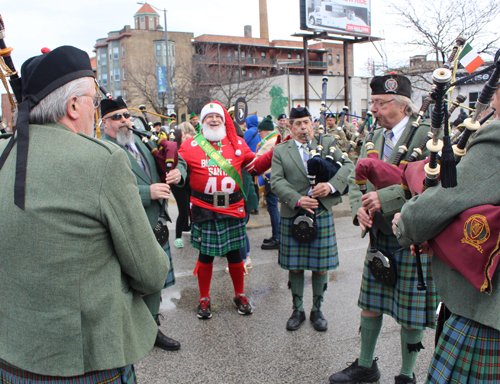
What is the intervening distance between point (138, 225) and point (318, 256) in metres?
2.41

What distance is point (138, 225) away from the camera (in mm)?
1432

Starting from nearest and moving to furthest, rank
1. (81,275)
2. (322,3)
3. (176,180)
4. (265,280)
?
(81,275) < (176,180) < (265,280) < (322,3)

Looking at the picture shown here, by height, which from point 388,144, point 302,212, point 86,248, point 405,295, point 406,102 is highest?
point 406,102

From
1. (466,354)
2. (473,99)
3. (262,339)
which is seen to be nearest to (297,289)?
(262,339)

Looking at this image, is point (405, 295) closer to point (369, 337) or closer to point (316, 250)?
point (369, 337)

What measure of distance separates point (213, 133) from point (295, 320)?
5.94 ft

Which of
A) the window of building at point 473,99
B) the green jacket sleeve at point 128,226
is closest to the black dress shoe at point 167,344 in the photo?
the green jacket sleeve at point 128,226

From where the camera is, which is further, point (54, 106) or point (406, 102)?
point (406, 102)

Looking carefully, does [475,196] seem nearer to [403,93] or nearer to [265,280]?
[403,93]

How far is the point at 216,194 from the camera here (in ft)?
12.3

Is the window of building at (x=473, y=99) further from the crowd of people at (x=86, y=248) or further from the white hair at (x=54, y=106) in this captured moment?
the white hair at (x=54, y=106)

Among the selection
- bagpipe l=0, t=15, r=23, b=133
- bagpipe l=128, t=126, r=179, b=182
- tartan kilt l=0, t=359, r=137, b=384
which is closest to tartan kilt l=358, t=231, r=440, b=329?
bagpipe l=128, t=126, r=179, b=182

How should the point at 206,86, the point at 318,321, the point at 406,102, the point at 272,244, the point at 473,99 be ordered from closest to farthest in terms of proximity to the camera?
1. the point at 406,102
2. the point at 318,321
3. the point at 272,244
4. the point at 473,99
5. the point at 206,86

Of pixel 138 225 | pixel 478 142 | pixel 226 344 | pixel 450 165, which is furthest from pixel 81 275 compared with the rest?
pixel 226 344
